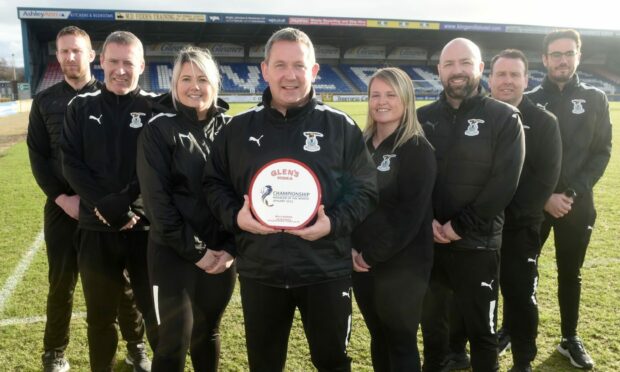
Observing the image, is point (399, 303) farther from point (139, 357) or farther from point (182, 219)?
point (139, 357)

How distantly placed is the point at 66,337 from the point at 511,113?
3273 millimetres

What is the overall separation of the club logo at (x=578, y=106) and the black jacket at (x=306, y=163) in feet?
6.77

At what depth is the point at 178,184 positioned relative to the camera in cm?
247

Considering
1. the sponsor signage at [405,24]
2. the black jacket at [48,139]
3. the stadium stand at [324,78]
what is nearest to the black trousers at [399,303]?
the black jacket at [48,139]

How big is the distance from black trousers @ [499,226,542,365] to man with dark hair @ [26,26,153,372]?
8.39 feet

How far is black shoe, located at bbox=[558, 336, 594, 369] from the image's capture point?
322 cm

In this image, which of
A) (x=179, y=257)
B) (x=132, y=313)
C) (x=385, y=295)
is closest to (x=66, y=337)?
(x=132, y=313)

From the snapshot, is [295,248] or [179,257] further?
[179,257]

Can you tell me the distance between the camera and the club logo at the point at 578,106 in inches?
135

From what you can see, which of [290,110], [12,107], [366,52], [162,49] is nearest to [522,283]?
[290,110]

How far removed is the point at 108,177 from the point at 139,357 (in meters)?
1.38

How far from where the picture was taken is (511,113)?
2660 millimetres

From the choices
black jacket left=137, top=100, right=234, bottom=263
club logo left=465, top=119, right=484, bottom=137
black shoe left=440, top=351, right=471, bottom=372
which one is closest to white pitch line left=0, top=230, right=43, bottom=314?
black jacket left=137, top=100, right=234, bottom=263

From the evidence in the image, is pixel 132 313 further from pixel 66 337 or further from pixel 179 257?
pixel 179 257
